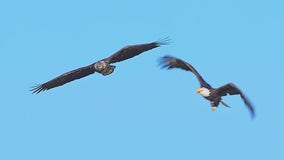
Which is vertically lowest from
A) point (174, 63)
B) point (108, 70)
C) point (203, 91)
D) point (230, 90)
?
point (230, 90)

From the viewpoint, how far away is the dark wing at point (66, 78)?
4059cm

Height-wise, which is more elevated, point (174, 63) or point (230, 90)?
point (174, 63)

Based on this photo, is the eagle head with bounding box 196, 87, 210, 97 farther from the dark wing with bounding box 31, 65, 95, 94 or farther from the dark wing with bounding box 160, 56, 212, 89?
the dark wing with bounding box 31, 65, 95, 94

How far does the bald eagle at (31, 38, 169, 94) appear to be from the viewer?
38.4m

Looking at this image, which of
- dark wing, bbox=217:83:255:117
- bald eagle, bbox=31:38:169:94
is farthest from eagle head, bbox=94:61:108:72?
dark wing, bbox=217:83:255:117

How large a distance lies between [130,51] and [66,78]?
328cm

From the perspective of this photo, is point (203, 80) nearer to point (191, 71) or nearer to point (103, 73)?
point (191, 71)

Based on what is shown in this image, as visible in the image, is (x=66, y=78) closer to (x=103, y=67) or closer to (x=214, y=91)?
(x=103, y=67)

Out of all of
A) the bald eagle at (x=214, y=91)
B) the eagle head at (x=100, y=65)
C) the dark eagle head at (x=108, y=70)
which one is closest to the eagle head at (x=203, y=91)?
the bald eagle at (x=214, y=91)

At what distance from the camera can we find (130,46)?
39.0m

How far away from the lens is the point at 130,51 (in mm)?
39188

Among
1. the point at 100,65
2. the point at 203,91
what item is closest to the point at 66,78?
the point at 100,65

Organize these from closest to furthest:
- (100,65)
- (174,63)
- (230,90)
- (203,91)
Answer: (230,90) → (203,91) → (174,63) → (100,65)

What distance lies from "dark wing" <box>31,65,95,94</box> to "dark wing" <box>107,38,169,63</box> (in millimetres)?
1562
